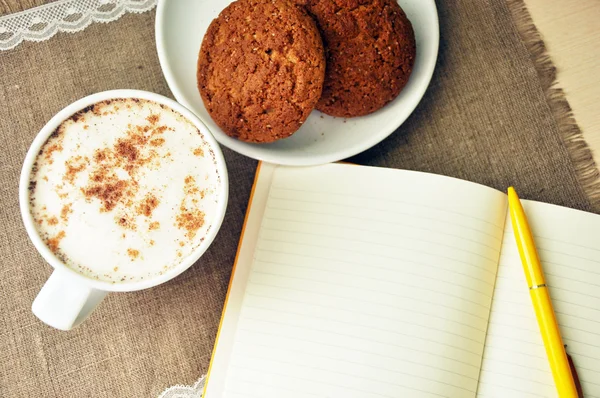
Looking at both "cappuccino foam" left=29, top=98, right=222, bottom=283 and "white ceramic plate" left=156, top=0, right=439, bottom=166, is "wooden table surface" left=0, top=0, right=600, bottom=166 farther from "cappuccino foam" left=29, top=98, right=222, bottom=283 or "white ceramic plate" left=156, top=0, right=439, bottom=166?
"cappuccino foam" left=29, top=98, right=222, bottom=283

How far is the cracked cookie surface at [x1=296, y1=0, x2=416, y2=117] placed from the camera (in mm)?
772

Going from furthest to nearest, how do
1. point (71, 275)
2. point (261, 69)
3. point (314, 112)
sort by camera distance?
point (314, 112) < point (261, 69) < point (71, 275)

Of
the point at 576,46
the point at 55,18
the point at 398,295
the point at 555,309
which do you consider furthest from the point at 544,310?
the point at 55,18

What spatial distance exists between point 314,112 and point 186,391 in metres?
0.47

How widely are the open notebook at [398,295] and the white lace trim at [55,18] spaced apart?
403 millimetres

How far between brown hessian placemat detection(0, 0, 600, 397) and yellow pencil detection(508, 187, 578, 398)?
0.11 metres

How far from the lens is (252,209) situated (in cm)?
84

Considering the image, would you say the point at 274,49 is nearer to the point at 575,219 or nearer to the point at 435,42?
the point at 435,42

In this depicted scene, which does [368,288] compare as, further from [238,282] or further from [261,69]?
[261,69]

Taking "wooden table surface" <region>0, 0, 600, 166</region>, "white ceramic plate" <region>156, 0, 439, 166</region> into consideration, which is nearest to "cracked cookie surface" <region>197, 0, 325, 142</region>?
"white ceramic plate" <region>156, 0, 439, 166</region>

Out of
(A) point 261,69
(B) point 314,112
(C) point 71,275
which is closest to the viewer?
(C) point 71,275

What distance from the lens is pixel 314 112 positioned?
86 cm

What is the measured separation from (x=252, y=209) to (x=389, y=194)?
8.1 inches

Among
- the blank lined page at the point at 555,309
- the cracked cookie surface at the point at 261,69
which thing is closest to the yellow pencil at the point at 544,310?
the blank lined page at the point at 555,309
